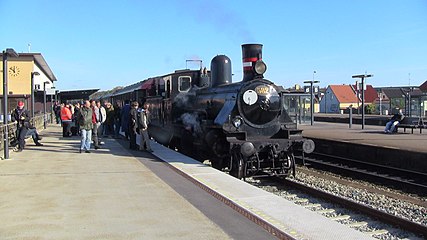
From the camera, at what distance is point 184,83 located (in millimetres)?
14047

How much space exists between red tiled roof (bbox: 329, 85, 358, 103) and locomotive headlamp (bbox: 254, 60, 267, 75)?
74.5m

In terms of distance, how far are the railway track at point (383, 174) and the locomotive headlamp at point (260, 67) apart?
14.8ft

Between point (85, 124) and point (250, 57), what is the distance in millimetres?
5539

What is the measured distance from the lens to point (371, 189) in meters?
10.8

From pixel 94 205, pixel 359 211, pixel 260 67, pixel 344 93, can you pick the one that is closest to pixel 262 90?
pixel 260 67

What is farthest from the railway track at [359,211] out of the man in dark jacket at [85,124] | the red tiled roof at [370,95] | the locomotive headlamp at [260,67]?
the red tiled roof at [370,95]

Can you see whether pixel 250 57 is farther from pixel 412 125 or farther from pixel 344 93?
pixel 344 93

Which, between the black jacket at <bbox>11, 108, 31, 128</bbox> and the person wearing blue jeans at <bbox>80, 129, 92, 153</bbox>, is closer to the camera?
the black jacket at <bbox>11, 108, 31, 128</bbox>

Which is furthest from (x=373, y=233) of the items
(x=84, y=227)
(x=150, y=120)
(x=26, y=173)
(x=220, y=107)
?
(x=150, y=120)

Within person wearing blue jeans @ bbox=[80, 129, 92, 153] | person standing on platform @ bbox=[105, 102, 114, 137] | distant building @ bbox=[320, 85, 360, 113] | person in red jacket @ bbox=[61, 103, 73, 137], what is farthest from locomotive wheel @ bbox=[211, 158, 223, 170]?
distant building @ bbox=[320, 85, 360, 113]

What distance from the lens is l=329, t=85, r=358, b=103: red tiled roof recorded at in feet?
272

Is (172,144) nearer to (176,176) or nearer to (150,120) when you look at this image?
(150,120)

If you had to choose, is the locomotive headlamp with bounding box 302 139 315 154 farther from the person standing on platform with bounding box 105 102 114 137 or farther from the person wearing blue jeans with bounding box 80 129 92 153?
the person standing on platform with bounding box 105 102 114 137

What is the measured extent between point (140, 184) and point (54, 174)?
2.25 m
